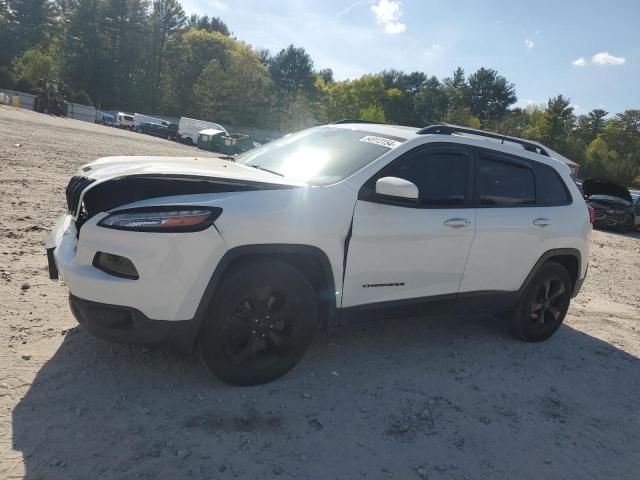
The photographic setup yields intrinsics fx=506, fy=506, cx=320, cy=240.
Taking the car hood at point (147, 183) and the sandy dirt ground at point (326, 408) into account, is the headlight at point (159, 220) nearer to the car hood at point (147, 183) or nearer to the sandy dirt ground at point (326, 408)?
the car hood at point (147, 183)

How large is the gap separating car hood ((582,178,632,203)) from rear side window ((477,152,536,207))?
15.3 meters

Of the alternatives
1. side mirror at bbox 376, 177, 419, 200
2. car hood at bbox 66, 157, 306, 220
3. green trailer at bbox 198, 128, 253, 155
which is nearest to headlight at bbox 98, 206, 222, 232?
car hood at bbox 66, 157, 306, 220

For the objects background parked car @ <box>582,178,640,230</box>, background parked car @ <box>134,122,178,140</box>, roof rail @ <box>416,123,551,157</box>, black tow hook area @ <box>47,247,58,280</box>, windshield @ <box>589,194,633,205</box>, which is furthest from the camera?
background parked car @ <box>134,122,178,140</box>

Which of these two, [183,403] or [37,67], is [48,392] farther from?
[37,67]

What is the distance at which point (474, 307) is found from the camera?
421 cm

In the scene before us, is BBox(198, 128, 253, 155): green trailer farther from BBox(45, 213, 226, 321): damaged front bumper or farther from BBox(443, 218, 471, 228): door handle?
BBox(45, 213, 226, 321): damaged front bumper

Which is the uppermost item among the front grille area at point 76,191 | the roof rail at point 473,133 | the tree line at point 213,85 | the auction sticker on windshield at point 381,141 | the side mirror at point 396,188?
the tree line at point 213,85

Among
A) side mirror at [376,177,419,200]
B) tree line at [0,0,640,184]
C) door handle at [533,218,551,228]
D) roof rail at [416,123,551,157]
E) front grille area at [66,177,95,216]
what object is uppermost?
tree line at [0,0,640,184]

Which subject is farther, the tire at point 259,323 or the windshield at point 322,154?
the windshield at point 322,154

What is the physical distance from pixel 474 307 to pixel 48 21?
9512 centimetres

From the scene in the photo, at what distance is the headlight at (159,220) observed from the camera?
274 cm

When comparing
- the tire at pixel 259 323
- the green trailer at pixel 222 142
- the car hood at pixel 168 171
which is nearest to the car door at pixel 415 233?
the tire at pixel 259 323

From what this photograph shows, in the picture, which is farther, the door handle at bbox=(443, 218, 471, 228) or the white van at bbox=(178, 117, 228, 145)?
the white van at bbox=(178, 117, 228, 145)

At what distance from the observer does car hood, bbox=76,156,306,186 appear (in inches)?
118
